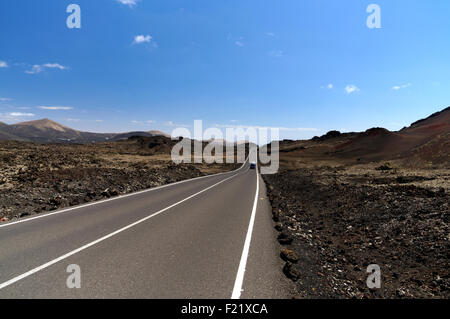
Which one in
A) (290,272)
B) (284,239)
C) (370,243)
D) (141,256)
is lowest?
(370,243)

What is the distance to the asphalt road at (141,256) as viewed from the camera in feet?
13.8

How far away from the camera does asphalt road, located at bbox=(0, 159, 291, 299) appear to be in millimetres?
4191

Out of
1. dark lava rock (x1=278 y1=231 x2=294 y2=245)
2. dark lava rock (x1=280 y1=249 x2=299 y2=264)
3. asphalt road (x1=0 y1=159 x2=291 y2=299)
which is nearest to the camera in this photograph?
asphalt road (x1=0 y1=159 x2=291 y2=299)

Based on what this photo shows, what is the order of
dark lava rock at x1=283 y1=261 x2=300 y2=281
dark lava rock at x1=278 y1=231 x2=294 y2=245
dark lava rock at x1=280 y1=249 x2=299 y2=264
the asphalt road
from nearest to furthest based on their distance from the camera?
the asphalt road < dark lava rock at x1=283 y1=261 x2=300 y2=281 < dark lava rock at x1=280 y1=249 x2=299 y2=264 < dark lava rock at x1=278 y1=231 x2=294 y2=245

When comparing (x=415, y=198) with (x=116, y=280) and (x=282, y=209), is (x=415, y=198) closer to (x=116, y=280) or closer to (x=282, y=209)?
(x=282, y=209)

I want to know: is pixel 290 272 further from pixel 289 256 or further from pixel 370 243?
pixel 370 243

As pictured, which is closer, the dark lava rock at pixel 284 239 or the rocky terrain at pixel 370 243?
the rocky terrain at pixel 370 243

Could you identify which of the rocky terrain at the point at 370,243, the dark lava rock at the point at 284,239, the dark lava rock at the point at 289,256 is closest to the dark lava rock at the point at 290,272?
the rocky terrain at the point at 370,243

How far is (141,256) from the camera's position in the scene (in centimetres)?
557

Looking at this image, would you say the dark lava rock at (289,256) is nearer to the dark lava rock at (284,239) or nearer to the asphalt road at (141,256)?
the asphalt road at (141,256)
